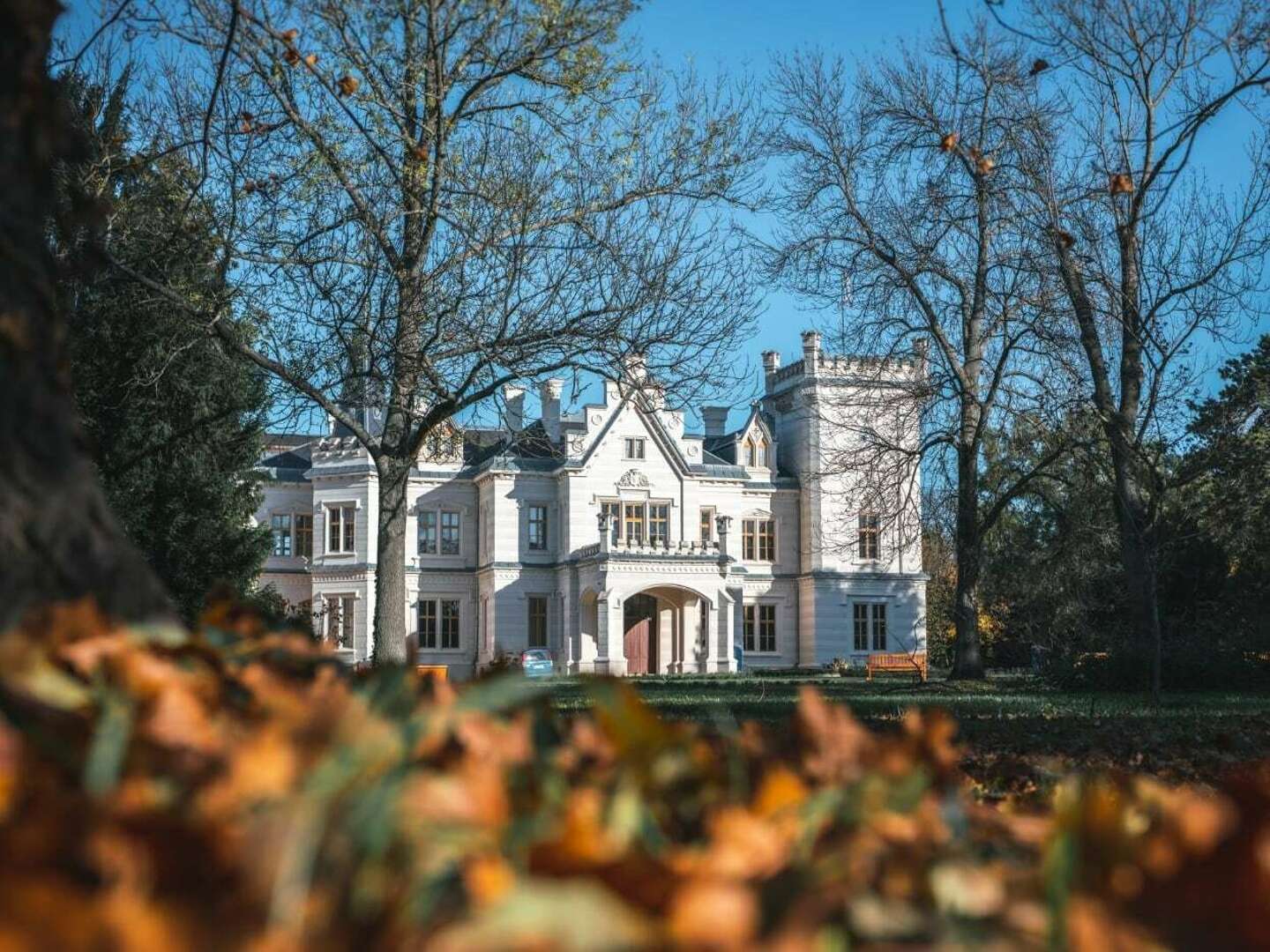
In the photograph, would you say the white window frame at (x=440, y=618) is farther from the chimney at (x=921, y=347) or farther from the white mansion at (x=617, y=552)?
the chimney at (x=921, y=347)

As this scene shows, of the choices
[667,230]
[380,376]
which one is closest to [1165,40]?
[667,230]

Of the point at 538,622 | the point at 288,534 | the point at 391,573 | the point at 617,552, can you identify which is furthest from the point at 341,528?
the point at 391,573

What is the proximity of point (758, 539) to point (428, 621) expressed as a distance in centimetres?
1242

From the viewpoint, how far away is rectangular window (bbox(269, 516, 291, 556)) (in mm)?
46469

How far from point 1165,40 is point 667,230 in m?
8.49

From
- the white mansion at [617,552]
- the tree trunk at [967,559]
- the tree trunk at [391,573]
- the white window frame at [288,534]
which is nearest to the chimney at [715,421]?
the white mansion at [617,552]

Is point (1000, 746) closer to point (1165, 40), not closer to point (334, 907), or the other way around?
point (334, 907)

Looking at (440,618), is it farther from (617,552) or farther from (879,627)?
(879,627)

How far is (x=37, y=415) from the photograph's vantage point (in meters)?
1.51

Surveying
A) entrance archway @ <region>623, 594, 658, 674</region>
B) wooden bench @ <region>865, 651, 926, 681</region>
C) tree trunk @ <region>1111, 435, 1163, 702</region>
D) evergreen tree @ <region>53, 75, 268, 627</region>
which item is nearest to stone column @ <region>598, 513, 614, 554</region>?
entrance archway @ <region>623, 594, 658, 674</region>

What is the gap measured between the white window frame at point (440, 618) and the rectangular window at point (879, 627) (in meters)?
15.0

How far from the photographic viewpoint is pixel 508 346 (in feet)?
46.4

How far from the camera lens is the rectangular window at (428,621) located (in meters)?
46.3

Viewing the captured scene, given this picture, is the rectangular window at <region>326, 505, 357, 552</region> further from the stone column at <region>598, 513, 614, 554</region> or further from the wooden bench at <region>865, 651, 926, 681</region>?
the wooden bench at <region>865, 651, 926, 681</region>
